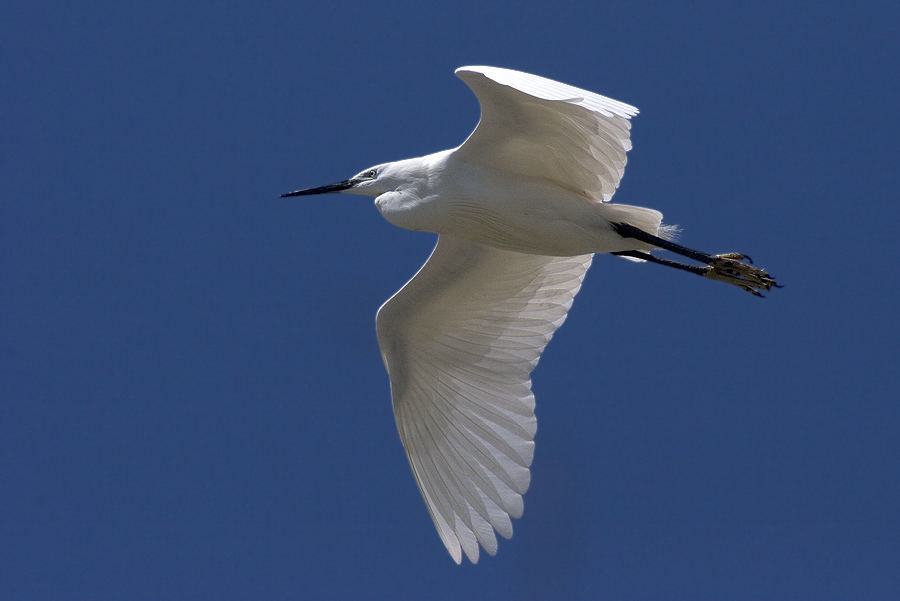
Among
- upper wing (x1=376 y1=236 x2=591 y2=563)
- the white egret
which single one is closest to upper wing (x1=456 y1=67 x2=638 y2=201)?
the white egret

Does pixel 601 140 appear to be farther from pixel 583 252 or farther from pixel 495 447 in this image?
pixel 495 447

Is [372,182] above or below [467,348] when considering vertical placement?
above

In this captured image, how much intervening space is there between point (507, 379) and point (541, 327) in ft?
1.47

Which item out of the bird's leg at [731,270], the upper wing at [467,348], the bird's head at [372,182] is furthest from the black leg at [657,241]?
the bird's head at [372,182]

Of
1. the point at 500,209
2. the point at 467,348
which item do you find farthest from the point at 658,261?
the point at 467,348

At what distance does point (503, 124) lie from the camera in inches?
284

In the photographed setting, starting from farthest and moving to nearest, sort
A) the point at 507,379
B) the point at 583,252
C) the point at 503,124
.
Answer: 1. the point at 507,379
2. the point at 583,252
3. the point at 503,124

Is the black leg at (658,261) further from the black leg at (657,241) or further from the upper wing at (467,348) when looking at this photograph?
the upper wing at (467,348)

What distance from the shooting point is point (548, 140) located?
24.1 feet

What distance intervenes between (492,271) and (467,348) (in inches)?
22.7

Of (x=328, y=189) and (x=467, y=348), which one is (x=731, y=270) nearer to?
(x=467, y=348)

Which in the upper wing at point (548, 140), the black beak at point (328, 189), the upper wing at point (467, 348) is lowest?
the upper wing at point (467, 348)

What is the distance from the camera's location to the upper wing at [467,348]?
831 centimetres

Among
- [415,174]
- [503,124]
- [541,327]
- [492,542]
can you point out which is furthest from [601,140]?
[492,542]
